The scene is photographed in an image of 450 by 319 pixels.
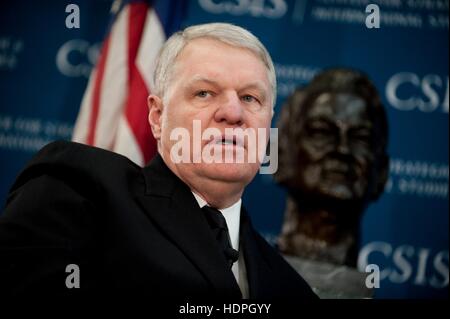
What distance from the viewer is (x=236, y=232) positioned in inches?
49.4

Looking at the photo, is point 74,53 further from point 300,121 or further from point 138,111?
point 300,121

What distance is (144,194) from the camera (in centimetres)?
112

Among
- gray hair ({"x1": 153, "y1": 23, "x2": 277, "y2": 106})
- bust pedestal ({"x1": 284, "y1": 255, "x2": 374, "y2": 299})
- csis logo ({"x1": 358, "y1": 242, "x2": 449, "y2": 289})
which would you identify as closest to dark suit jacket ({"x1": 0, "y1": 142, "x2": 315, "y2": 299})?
gray hair ({"x1": 153, "y1": 23, "x2": 277, "y2": 106})

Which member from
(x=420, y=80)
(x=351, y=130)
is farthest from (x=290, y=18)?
(x=351, y=130)

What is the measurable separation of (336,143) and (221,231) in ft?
3.60

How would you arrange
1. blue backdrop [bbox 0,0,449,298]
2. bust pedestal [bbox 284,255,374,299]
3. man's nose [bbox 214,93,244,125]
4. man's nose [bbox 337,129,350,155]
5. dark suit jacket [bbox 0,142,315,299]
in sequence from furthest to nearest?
blue backdrop [bbox 0,0,449,298] → man's nose [bbox 337,129,350,155] → bust pedestal [bbox 284,255,374,299] → man's nose [bbox 214,93,244,125] → dark suit jacket [bbox 0,142,315,299]

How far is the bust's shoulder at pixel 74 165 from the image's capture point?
1.05 m

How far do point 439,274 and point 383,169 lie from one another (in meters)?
0.77

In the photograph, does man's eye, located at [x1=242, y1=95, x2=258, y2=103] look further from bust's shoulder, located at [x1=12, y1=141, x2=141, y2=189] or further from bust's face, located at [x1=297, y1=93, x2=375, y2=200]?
bust's face, located at [x1=297, y1=93, x2=375, y2=200]

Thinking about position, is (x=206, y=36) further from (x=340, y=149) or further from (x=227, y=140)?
(x=340, y=149)

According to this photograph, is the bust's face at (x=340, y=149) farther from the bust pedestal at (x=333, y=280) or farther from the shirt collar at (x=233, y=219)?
the shirt collar at (x=233, y=219)

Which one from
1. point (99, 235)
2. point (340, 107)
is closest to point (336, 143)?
point (340, 107)

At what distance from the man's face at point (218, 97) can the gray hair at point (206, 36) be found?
0.5 inches

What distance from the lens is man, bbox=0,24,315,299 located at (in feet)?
3.26
